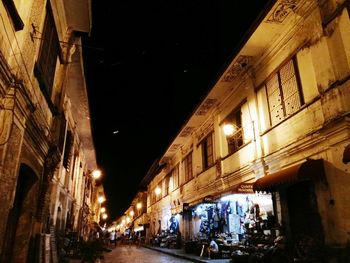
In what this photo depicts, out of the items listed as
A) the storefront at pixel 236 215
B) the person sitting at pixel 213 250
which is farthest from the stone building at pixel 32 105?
the storefront at pixel 236 215

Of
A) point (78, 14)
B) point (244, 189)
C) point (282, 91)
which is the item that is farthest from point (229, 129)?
Result: point (78, 14)

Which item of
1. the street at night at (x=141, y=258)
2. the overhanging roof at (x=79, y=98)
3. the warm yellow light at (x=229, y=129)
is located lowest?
the street at night at (x=141, y=258)

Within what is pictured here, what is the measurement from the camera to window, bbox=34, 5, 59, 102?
332 inches

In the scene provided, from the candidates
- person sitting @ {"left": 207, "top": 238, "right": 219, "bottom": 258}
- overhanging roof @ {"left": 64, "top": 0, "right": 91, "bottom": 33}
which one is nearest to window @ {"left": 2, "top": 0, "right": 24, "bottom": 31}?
overhanging roof @ {"left": 64, "top": 0, "right": 91, "bottom": 33}

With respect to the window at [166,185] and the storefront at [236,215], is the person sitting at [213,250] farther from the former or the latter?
the window at [166,185]

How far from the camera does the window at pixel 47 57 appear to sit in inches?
332

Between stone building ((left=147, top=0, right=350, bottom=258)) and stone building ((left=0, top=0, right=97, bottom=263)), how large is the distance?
6.64 metres

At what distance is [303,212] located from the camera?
9.41 meters

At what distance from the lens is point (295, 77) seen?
1020cm

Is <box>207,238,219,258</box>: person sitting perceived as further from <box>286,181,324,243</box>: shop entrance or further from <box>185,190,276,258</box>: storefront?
<box>286,181,324,243</box>: shop entrance

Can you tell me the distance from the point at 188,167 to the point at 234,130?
29.0 ft

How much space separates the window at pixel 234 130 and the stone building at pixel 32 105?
715 centimetres

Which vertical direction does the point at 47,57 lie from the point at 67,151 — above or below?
above

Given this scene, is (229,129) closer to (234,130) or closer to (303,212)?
(234,130)
